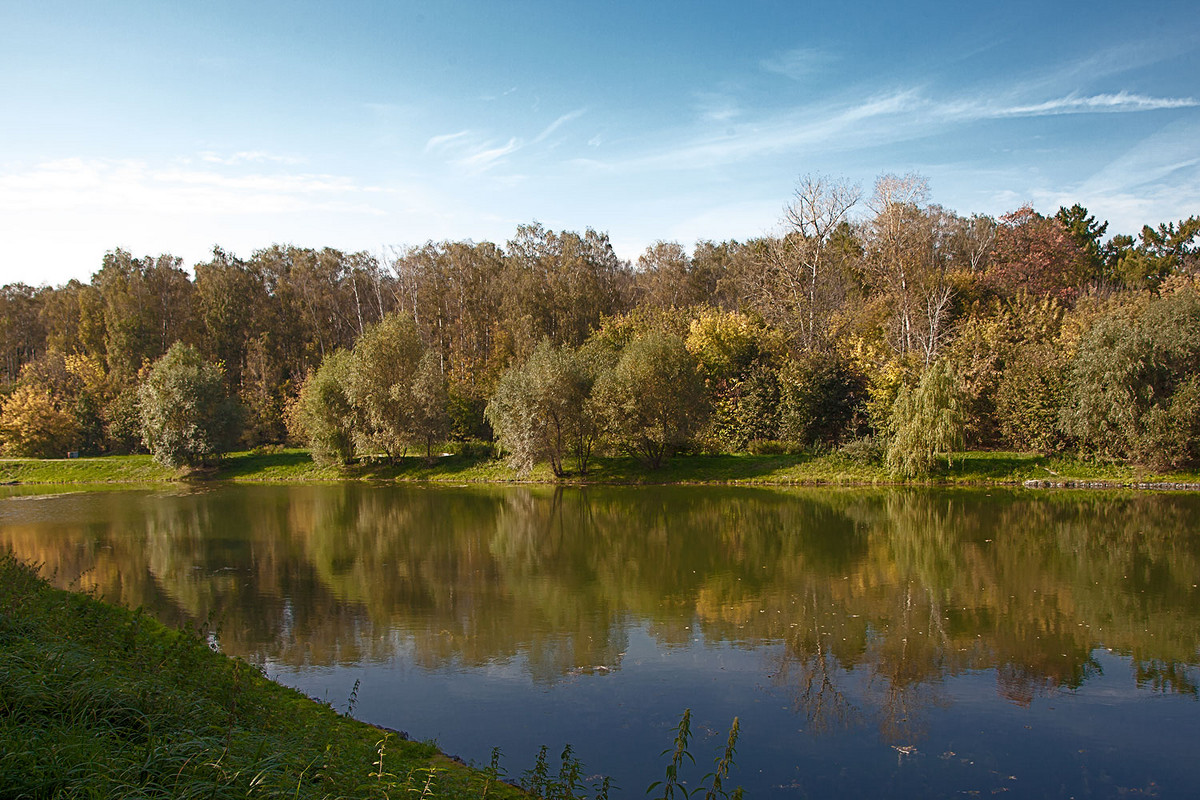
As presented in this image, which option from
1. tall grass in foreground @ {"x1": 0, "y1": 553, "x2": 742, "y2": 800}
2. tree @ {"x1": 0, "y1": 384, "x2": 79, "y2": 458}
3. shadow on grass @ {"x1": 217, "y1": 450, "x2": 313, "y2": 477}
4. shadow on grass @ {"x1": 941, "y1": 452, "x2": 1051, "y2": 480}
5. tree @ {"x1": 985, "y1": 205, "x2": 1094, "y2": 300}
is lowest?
shadow on grass @ {"x1": 941, "y1": 452, "x2": 1051, "y2": 480}

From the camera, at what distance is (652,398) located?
1640 inches

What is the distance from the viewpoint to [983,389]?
131 feet

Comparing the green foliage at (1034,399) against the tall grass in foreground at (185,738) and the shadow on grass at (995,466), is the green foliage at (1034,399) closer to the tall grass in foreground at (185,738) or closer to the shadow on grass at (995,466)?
the shadow on grass at (995,466)

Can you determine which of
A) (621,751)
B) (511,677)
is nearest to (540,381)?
(511,677)

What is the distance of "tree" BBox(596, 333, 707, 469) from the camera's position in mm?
41531

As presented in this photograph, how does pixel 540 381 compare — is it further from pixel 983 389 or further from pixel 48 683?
pixel 48 683

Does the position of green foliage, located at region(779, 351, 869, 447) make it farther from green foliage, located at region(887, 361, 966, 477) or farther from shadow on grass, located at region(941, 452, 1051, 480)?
shadow on grass, located at region(941, 452, 1051, 480)

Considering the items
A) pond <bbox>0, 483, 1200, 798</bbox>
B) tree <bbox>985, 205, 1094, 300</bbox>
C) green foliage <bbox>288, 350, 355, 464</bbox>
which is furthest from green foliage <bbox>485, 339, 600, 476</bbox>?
tree <bbox>985, 205, 1094, 300</bbox>

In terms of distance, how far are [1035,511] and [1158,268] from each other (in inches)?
1731

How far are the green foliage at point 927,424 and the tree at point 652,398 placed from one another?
1049 cm

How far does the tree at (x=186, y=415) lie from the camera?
49.7 meters

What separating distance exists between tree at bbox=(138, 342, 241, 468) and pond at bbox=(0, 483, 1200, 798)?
20.6 meters

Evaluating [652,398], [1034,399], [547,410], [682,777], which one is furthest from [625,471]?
[682,777]

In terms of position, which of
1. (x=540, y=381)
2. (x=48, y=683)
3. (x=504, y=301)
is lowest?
(x=48, y=683)
